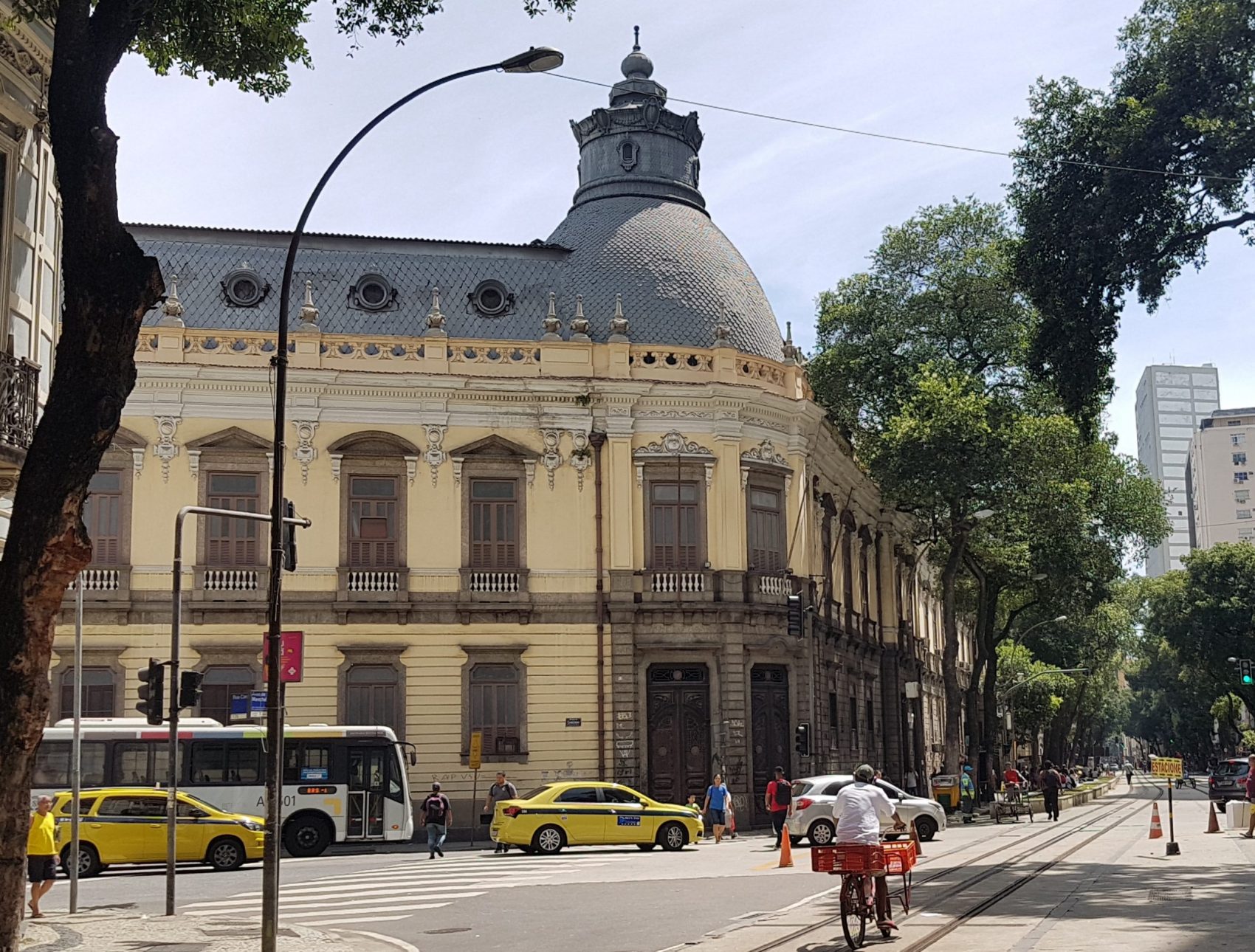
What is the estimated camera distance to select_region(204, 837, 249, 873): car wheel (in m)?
26.5

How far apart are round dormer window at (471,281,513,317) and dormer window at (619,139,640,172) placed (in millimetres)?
6191

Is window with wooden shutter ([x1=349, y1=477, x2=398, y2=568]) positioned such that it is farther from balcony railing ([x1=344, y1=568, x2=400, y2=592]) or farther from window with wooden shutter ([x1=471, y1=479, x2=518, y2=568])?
window with wooden shutter ([x1=471, y1=479, x2=518, y2=568])

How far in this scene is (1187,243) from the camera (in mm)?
27594

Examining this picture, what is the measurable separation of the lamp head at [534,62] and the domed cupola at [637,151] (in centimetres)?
2791

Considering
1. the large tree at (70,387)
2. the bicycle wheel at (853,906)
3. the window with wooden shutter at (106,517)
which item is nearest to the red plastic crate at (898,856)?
the bicycle wheel at (853,906)

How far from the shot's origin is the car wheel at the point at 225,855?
26484 millimetres

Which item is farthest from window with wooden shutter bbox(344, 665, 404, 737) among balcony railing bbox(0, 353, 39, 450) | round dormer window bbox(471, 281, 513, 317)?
balcony railing bbox(0, 353, 39, 450)

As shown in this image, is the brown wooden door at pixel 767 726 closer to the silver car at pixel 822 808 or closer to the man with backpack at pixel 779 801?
the man with backpack at pixel 779 801

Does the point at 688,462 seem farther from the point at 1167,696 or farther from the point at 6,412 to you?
the point at 1167,696

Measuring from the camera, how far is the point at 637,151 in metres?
43.4

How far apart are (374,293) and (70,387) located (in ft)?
93.2

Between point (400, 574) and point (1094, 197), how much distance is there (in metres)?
19.1

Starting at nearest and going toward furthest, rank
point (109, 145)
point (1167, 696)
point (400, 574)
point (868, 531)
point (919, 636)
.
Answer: point (109, 145) → point (400, 574) → point (868, 531) → point (919, 636) → point (1167, 696)

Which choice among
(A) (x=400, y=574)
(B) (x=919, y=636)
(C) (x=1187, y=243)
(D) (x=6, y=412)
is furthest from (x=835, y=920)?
(B) (x=919, y=636)
